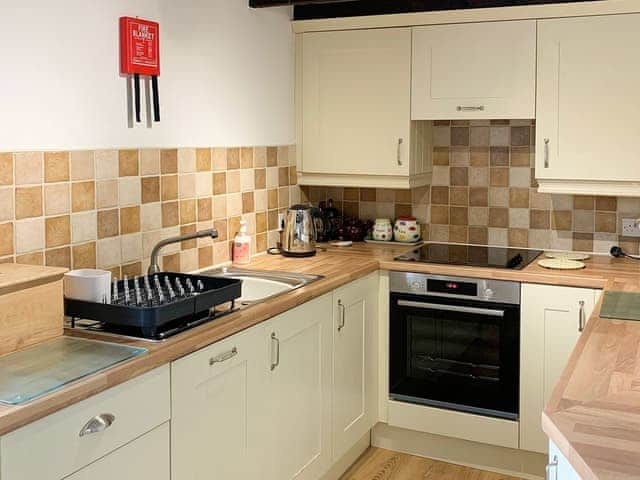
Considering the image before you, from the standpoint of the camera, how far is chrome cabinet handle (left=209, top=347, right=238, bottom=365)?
2.44 m

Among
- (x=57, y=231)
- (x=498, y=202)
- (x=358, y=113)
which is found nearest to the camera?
(x=57, y=231)

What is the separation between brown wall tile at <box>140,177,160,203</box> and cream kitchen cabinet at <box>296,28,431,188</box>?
1144 mm

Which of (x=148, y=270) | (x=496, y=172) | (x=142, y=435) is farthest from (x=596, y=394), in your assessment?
(x=496, y=172)

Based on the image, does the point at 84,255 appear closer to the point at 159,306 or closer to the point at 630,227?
the point at 159,306

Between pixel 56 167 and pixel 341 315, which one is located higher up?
pixel 56 167

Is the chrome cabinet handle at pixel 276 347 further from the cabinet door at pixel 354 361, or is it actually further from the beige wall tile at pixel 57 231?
the beige wall tile at pixel 57 231

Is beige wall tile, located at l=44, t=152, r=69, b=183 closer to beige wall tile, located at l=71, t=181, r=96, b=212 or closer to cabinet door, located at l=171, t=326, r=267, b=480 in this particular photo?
beige wall tile, located at l=71, t=181, r=96, b=212

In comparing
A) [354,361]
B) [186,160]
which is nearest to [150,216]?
[186,160]

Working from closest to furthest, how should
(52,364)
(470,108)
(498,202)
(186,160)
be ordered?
(52,364), (186,160), (470,108), (498,202)

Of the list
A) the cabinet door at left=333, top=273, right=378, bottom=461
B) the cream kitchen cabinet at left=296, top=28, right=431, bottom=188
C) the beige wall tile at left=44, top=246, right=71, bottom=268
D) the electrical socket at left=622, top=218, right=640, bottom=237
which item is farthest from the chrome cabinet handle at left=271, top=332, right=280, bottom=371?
the electrical socket at left=622, top=218, right=640, bottom=237

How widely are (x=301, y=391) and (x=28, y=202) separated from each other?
3.94ft

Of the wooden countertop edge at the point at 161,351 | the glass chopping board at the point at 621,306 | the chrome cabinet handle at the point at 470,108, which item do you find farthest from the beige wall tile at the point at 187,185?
the glass chopping board at the point at 621,306

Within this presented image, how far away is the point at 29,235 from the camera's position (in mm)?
2512

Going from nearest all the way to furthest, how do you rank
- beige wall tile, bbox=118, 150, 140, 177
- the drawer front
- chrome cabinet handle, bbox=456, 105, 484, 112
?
the drawer front
beige wall tile, bbox=118, 150, 140, 177
chrome cabinet handle, bbox=456, 105, 484, 112
